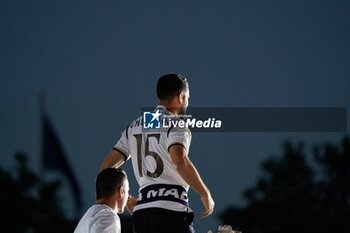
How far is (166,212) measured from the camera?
162 inches

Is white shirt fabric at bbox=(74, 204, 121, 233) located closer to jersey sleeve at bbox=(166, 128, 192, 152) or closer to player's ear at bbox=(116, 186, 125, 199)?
player's ear at bbox=(116, 186, 125, 199)

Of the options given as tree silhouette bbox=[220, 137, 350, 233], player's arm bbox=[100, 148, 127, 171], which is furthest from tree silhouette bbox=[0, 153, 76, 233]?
player's arm bbox=[100, 148, 127, 171]

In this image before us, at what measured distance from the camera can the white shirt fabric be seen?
378 cm

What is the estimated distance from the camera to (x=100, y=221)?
378 centimetres

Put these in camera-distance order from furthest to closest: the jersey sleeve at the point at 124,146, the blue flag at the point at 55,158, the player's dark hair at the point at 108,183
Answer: the blue flag at the point at 55,158
the jersey sleeve at the point at 124,146
the player's dark hair at the point at 108,183

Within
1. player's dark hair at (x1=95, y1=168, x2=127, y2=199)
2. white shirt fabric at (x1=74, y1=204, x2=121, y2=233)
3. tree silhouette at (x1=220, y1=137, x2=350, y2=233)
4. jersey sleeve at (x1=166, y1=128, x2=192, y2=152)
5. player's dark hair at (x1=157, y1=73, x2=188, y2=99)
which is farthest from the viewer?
tree silhouette at (x1=220, y1=137, x2=350, y2=233)

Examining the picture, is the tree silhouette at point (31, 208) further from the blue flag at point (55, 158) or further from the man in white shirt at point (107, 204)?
the man in white shirt at point (107, 204)

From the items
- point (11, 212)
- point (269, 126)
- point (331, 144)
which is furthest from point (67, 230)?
point (269, 126)

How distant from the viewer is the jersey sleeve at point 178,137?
4.02 meters

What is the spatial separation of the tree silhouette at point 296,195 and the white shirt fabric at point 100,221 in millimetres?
8890

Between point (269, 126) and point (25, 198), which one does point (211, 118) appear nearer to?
point (269, 126)

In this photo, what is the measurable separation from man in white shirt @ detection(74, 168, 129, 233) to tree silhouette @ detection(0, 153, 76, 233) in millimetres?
9253

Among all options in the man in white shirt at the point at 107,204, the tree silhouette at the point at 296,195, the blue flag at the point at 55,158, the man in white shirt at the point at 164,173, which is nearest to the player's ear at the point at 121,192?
the man in white shirt at the point at 107,204

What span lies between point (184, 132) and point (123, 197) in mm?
402
